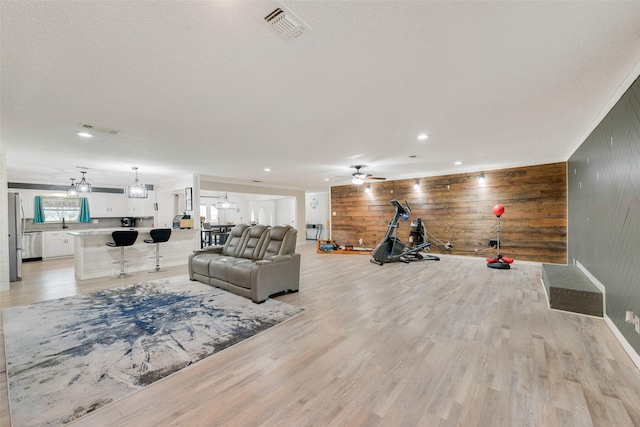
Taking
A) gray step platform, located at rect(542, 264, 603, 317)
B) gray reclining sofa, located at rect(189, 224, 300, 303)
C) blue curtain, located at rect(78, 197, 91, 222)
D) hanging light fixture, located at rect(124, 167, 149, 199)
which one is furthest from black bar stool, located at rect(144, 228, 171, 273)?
gray step platform, located at rect(542, 264, 603, 317)

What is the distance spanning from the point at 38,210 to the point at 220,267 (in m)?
8.18

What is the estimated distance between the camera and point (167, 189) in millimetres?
8844

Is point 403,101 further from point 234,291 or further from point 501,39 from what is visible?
point 234,291

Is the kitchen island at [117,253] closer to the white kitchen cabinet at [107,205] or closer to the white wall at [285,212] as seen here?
the white kitchen cabinet at [107,205]

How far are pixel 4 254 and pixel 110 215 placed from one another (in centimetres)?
542

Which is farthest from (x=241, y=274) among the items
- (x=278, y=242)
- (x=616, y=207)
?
(x=616, y=207)

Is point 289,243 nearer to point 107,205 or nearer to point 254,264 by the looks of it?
point 254,264

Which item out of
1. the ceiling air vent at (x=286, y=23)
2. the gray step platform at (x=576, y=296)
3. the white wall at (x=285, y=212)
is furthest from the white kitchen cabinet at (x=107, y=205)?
the gray step platform at (x=576, y=296)

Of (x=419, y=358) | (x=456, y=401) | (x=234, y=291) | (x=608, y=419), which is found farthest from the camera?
(x=234, y=291)

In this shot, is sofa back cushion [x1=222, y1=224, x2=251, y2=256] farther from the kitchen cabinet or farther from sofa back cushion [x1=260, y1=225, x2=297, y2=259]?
the kitchen cabinet

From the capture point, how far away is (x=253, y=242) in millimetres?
4891

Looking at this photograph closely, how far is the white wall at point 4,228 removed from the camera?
445 cm

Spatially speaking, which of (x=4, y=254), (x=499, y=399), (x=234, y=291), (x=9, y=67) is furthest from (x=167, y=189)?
(x=499, y=399)

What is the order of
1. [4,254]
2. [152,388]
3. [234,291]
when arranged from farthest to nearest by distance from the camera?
1. [4,254]
2. [234,291]
3. [152,388]
